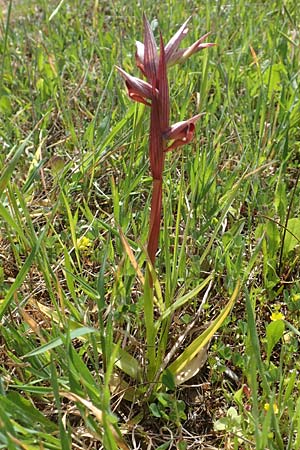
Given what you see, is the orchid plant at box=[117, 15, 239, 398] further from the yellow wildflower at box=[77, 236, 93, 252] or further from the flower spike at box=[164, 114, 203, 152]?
the yellow wildflower at box=[77, 236, 93, 252]

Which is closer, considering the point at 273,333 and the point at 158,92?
the point at 158,92

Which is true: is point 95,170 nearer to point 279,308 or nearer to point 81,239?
point 81,239

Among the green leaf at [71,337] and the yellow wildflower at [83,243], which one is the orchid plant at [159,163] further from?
the yellow wildflower at [83,243]

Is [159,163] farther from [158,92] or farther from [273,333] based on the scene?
[273,333]

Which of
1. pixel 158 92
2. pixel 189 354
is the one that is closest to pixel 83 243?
pixel 189 354

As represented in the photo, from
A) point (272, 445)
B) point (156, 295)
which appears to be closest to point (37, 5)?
point (156, 295)

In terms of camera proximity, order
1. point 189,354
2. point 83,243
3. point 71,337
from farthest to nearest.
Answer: point 83,243 < point 189,354 < point 71,337
